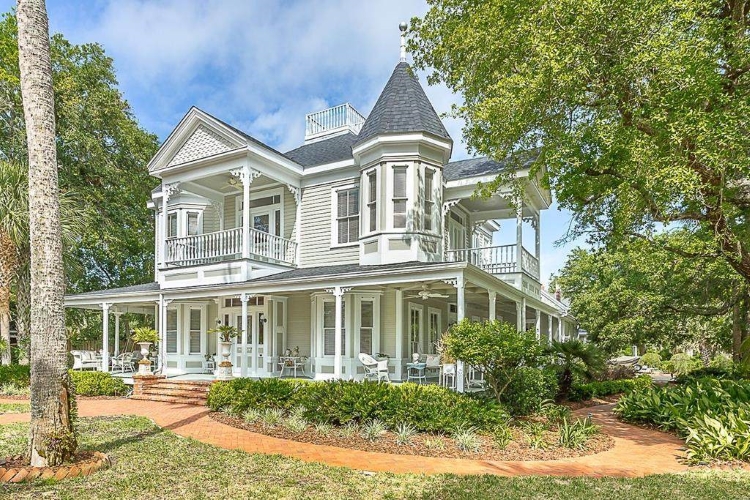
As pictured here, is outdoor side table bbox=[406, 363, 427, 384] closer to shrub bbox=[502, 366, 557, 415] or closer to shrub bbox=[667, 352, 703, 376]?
shrub bbox=[502, 366, 557, 415]

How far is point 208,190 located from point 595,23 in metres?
13.5

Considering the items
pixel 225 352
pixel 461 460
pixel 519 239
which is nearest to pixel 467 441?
pixel 461 460

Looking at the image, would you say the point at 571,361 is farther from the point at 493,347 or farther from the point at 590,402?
the point at 493,347

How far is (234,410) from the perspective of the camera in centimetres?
1155

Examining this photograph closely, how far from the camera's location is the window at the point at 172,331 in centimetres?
1833

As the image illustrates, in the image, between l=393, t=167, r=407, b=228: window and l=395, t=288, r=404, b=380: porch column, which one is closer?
l=395, t=288, r=404, b=380: porch column

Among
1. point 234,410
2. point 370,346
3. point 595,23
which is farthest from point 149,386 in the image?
point 595,23

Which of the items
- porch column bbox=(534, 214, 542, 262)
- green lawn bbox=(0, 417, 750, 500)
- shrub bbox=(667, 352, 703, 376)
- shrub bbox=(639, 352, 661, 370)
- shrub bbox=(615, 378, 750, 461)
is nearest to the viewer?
green lawn bbox=(0, 417, 750, 500)

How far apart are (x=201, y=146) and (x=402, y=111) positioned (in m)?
6.68

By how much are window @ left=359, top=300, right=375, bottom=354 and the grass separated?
28.4 ft

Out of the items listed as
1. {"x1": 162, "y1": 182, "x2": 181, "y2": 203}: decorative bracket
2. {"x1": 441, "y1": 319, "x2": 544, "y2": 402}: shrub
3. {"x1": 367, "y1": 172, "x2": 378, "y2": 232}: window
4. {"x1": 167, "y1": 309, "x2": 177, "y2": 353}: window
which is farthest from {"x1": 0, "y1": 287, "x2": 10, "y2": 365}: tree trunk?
{"x1": 441, "y1": 319, "x2": 544, "y2": 402}: shrub

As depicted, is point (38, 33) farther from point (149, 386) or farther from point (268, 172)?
point (149, 386)

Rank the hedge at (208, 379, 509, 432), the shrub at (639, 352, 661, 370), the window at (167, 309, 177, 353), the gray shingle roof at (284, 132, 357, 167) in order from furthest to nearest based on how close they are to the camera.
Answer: the shrub at (639, 352, 661, 370) → the window at (167, 309, 177, 353) → the gray shingle roof at (284, 132, 357, 167) → the hedge at (208, 379, 509, 432)

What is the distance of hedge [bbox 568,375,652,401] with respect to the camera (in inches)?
610
